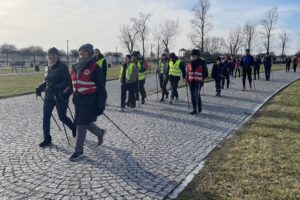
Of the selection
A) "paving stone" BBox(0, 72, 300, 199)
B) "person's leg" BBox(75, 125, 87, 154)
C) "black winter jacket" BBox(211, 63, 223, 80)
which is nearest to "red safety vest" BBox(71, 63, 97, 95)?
"person's leg" BBox(75, 125, 87, 154)

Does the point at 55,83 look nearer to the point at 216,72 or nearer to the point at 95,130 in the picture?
the point at 95,130

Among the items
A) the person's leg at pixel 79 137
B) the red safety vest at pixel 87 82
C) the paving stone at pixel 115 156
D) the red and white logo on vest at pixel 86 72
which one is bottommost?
the paving stone at pixel 115 156

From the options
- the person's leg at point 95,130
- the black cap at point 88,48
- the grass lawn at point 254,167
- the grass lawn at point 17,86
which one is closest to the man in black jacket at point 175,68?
the grass lawn at point 254,167

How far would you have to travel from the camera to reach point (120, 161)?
5.46m

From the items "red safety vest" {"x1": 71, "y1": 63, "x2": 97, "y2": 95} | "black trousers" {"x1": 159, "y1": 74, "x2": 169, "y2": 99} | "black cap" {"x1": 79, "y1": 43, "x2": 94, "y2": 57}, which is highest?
"black cap" {"x1": 79, "y1": 43, "x2": 94, "y2": 57}

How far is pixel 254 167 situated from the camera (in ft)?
16.6

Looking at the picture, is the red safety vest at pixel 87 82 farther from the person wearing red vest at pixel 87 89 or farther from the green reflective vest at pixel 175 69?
the green reflective vest at pixel 175 69

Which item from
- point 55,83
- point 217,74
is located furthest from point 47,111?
point 217,74

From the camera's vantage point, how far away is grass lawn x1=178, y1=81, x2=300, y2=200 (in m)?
4.18

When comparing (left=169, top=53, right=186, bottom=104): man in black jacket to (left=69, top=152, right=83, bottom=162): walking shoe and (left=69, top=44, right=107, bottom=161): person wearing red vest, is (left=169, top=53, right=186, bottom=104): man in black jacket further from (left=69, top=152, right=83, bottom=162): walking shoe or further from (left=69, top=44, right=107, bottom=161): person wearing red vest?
(left=69, top=152, right=83, bottom=162): walking shoe

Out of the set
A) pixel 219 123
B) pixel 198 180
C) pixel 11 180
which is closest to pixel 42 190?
pixel 11 180

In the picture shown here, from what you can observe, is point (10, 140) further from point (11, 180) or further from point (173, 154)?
point (173, 154)

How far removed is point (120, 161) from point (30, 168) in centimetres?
144

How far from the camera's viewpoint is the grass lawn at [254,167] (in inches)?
165
